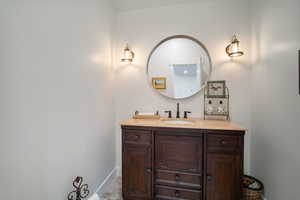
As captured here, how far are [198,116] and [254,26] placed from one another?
4.49ft

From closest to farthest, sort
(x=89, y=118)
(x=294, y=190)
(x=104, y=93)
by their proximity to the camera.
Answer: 1. (x=294, y=190)
2. (x=89, y=118)
3. (x=104, y=93)

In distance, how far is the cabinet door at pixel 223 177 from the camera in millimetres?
1323

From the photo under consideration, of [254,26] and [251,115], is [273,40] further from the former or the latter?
[251,115]

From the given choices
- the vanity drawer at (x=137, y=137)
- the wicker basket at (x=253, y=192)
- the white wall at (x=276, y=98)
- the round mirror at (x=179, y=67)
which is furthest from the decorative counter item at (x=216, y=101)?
the vanity drawer at (x=137, y=137)

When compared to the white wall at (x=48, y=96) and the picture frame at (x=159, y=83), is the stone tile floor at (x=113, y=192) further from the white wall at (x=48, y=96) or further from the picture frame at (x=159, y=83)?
the picture frame at (x=159, y=83)

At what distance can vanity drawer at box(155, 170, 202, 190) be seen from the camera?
142cm

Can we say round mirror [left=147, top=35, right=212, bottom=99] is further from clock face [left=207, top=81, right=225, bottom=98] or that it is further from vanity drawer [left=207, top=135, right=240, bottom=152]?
vanity drawer [left=207, top=135, right=240, bottom=152]

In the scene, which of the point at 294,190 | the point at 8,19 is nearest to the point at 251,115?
the point at 294,190

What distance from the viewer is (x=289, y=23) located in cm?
114

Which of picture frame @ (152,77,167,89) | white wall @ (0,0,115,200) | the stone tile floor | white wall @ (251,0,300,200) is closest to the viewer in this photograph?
white wall @ (0,0,115,200)

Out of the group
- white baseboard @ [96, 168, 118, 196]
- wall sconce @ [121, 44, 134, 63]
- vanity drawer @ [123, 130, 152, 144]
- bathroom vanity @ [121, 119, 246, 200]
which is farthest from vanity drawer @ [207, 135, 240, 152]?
wall sconce @ [121, 44, 134, 63]

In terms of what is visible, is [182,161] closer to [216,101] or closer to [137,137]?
[137,137]

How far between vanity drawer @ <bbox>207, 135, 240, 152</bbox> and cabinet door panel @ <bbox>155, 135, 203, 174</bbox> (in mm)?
97

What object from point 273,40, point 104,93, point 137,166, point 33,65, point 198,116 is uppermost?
point 273,40
